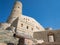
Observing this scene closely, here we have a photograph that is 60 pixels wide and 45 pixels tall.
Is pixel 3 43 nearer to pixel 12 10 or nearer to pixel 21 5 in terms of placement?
pixel 12 10

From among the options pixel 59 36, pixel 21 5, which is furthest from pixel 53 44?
pixel 21 5

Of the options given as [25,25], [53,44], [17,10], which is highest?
[17,10]

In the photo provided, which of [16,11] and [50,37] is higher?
[16,11]

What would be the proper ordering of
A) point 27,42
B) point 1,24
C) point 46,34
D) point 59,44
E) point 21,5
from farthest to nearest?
1. point 21,5
2. point 1,24
3. point 46,34
4. point 59,44
5. point 27,42

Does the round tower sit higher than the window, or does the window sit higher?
the round tower

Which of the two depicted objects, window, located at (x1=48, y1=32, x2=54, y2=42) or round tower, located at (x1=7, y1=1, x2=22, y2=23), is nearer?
window, located at (x1=48, y1=32, x2=54, y2=42)

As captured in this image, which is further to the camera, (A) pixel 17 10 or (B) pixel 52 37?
(A) pixel 17 10

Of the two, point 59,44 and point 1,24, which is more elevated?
point 1,24

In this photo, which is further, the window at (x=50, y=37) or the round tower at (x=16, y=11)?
the round tower at (x=16, y=11)

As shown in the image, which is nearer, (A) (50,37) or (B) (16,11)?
(A) (50,37)

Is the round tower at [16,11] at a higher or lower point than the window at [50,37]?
higher

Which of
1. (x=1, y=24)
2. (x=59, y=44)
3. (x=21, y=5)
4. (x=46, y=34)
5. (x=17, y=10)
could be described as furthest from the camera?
(x=21, y=5)

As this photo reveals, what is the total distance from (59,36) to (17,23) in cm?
1012

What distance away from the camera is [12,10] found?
36.2m
